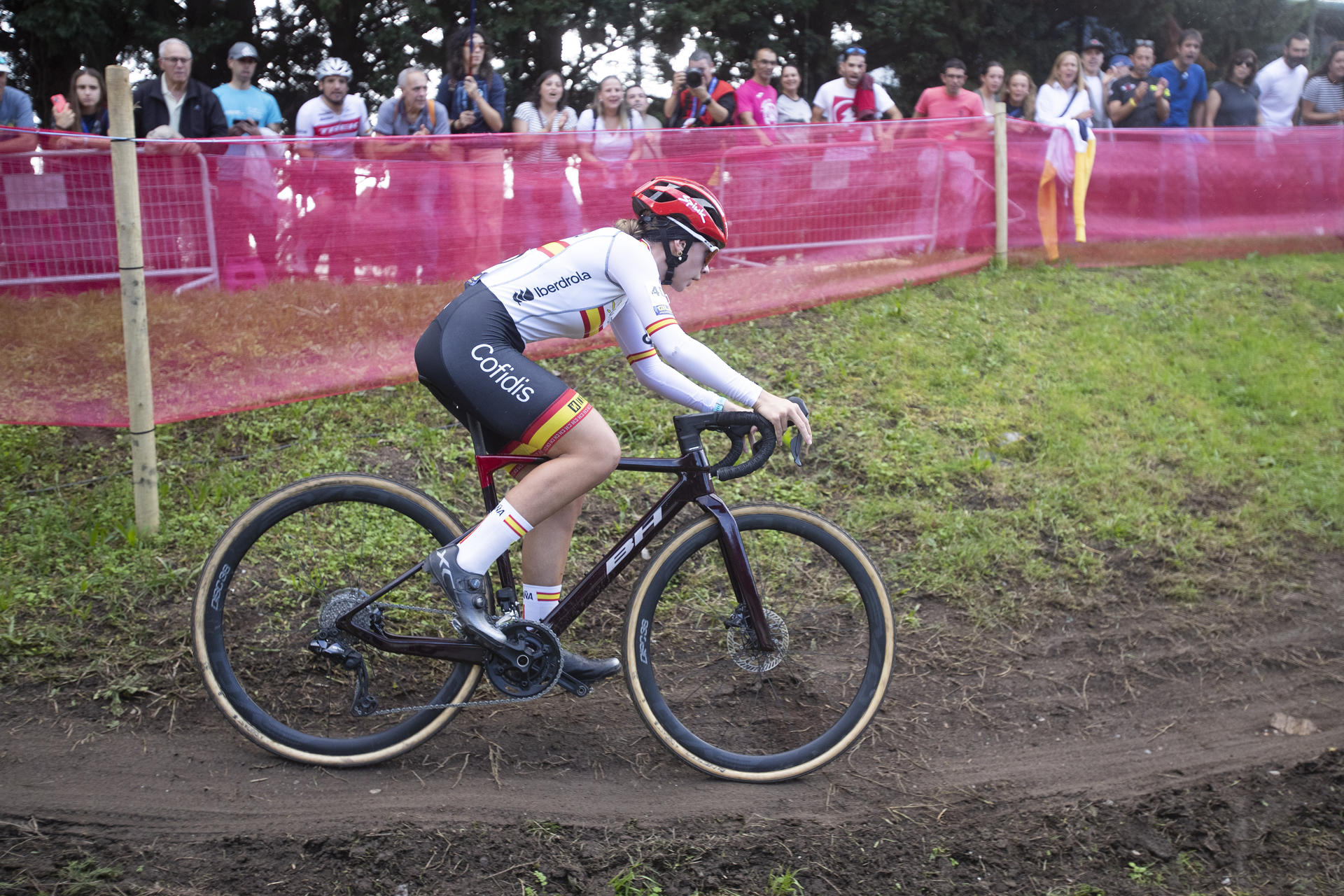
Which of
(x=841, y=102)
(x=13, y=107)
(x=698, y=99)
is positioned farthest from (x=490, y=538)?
(x=841, y=102)

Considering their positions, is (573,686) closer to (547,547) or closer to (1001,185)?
(547,547)

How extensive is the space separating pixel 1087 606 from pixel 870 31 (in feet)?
37.3

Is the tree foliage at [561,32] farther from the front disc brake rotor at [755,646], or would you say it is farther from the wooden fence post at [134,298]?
the front disc brake rotor at [755,646]

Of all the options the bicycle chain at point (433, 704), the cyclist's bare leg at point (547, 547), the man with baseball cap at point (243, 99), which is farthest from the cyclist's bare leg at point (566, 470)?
the man with baseball cap at point (243, 99)

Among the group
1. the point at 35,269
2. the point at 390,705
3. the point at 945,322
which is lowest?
the point at 390,705

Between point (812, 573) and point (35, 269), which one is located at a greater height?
point (35, 269)

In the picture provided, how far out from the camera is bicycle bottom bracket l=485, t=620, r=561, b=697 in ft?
12.1

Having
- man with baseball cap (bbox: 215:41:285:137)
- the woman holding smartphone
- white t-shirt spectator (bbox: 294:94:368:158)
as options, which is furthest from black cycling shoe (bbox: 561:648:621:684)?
the woman holding smartphone

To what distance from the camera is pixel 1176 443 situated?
6.87 m

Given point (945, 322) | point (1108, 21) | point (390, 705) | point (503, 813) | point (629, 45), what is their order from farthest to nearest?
point (1108, 21) < point (629, 45) < point (945, 322) < point (390, 705) < point (503, 813)

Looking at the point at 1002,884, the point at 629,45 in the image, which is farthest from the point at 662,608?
the point at 629,45

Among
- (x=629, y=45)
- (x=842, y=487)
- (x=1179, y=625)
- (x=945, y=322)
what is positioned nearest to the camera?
(x=1179, y=625)

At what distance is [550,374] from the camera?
3.57m

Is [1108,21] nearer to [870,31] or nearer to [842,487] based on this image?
[870,31]
